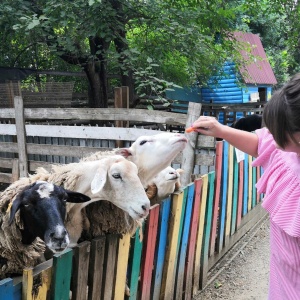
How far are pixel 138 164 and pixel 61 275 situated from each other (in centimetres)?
150

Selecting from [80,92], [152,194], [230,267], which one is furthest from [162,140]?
[80,92]

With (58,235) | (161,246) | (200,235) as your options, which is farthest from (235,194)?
(58,235)

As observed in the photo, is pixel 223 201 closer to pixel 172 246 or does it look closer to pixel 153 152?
pixel 172 246

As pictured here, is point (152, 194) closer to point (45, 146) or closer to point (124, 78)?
point (45, 146)

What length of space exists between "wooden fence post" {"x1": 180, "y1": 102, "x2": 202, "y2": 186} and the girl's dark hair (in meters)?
3.06

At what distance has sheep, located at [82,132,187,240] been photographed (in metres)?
2.67

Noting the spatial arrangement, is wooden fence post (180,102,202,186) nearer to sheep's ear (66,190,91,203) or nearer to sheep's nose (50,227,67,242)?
sheep's ear (66,190,91,203)

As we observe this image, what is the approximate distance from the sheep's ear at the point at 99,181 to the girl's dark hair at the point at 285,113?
1.34 m

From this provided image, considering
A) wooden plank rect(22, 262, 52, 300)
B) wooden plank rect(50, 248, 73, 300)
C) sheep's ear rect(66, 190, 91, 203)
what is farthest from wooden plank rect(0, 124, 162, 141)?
wooden plank rect(22, 262, 52, 300)

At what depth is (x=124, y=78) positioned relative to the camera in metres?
8.48

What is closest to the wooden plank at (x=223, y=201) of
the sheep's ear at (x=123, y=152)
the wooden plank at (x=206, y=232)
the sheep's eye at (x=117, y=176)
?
the wooden plank at (x=206, y=232)

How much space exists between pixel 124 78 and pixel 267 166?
7.03 m

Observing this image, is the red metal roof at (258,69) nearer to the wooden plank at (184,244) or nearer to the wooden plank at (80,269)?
the wooden plank at (184,244)

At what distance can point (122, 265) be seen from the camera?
8.27ft
